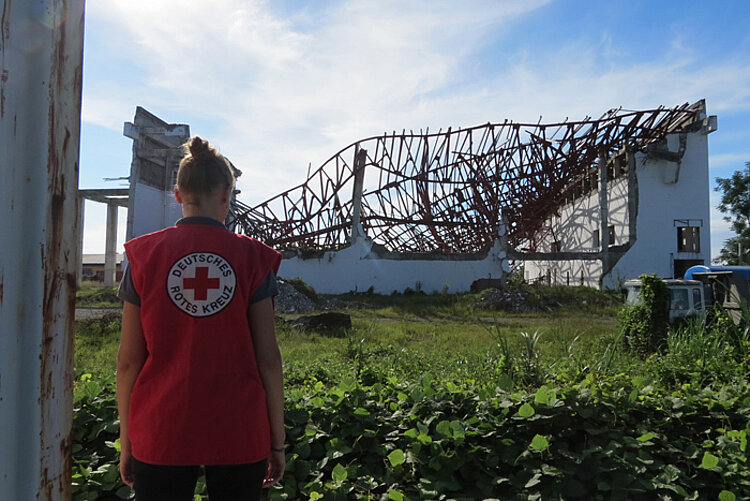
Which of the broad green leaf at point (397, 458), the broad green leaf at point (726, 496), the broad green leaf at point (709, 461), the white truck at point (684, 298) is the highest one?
the white truck at point (684, 298)

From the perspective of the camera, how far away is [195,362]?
4.91 feet

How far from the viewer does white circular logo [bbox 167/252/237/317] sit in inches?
59.7

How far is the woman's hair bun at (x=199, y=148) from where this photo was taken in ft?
5.42

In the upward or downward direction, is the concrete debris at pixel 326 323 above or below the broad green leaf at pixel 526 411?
below

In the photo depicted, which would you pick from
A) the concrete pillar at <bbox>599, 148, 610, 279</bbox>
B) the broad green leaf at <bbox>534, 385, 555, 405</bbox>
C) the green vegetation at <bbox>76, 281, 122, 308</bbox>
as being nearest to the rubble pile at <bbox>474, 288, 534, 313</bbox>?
the concrete pillar at <bbox>599, 148, 610, 279</bbox>

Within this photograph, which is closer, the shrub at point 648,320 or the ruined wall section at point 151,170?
the shrub at point 648,320

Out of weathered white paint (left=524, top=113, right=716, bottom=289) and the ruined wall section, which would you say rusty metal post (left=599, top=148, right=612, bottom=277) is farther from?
the ruined wall section

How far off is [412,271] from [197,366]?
1801 cm

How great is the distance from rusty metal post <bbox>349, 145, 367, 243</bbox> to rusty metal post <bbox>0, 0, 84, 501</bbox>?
17994 millimetres

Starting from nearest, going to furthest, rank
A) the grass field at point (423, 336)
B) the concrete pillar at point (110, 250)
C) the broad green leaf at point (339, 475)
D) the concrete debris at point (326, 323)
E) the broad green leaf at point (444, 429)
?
the broad green leaf at point (339, 475), the broad green leaf at point (444, 429), the grass field at point (423, 336), the concrete debris at point (326, 323), the concrete pillar at point (110, 250)

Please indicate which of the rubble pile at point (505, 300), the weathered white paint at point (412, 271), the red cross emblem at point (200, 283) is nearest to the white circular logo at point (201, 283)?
the red cross emblem at point (200, 283)

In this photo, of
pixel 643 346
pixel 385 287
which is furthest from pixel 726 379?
pixel 385 287

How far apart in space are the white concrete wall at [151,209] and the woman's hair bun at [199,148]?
65.5 feet

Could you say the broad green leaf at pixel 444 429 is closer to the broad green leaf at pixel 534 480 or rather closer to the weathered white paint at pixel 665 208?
the broad green leaf at pixel 534 480
